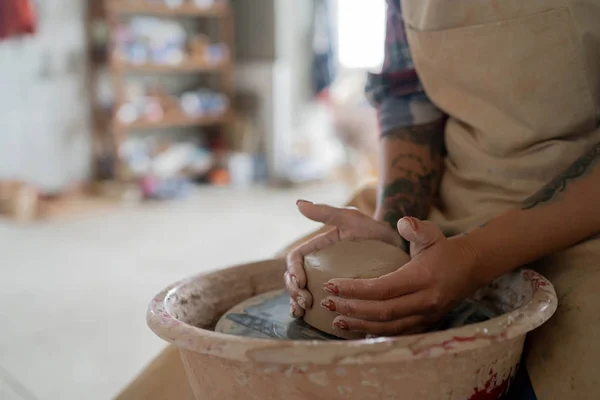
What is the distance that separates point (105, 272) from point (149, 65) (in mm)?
2032

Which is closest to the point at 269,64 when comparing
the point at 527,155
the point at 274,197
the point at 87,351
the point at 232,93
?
the point at 232,93

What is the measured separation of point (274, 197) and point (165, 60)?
1161 mm

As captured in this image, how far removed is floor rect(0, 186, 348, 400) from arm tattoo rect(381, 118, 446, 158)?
3.27 ft

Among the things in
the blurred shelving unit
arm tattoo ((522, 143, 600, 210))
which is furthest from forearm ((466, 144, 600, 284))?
the blurred shelving unit

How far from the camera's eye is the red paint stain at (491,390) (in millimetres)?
583

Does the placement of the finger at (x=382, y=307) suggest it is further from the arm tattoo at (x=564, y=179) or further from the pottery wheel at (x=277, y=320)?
the arm tattoo at (x=564, y=179)

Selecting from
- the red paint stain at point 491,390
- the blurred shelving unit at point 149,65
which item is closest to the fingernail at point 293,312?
the red paint stain at point 491,390

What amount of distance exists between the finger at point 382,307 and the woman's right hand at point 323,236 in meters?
0.09

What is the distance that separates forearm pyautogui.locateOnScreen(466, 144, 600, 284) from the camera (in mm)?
688

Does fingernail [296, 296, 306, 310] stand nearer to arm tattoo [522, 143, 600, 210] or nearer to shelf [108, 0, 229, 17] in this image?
arm tattoo [522, 143, 600, 210]

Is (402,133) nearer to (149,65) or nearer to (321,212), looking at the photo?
(321,212)

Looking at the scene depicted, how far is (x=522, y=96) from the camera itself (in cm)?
77

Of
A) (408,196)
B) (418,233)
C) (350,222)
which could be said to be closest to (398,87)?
(408,196)

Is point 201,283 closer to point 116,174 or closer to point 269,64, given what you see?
point 116,174
